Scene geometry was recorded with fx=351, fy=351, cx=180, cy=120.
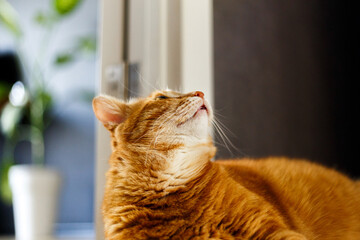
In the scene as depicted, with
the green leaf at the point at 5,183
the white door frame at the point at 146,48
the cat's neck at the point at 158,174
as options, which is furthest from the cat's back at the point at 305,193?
the green leaf at the point at 5,183

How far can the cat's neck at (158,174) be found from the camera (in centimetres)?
80

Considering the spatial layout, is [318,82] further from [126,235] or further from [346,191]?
[126,235]

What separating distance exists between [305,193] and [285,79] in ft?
3.55

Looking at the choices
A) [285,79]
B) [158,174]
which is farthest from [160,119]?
[285,79]

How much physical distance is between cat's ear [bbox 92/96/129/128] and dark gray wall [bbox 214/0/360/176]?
0.64 m

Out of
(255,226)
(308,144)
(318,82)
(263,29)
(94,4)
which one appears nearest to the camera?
(255,226)

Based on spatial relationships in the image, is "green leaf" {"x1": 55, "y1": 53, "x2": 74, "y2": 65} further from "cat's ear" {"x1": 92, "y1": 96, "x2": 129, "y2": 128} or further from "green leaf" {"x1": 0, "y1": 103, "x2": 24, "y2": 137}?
"cat's ear" {"x1": 92, "y1": 96, "x2": 129, "y2": 128}

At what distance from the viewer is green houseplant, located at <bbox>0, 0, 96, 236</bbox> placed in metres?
2.80

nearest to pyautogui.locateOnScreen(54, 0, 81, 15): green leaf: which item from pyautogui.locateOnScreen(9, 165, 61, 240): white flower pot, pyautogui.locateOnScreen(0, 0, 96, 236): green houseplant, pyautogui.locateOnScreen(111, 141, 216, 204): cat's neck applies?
pyautogui.locateOnScreen(0, 0, 96, 236): green houseplant

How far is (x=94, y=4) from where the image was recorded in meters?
3.38

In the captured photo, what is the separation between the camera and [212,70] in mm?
1464

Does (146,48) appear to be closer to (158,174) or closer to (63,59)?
(158,174)

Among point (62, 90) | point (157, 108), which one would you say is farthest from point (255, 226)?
point (62, 90)

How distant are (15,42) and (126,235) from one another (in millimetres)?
2931
